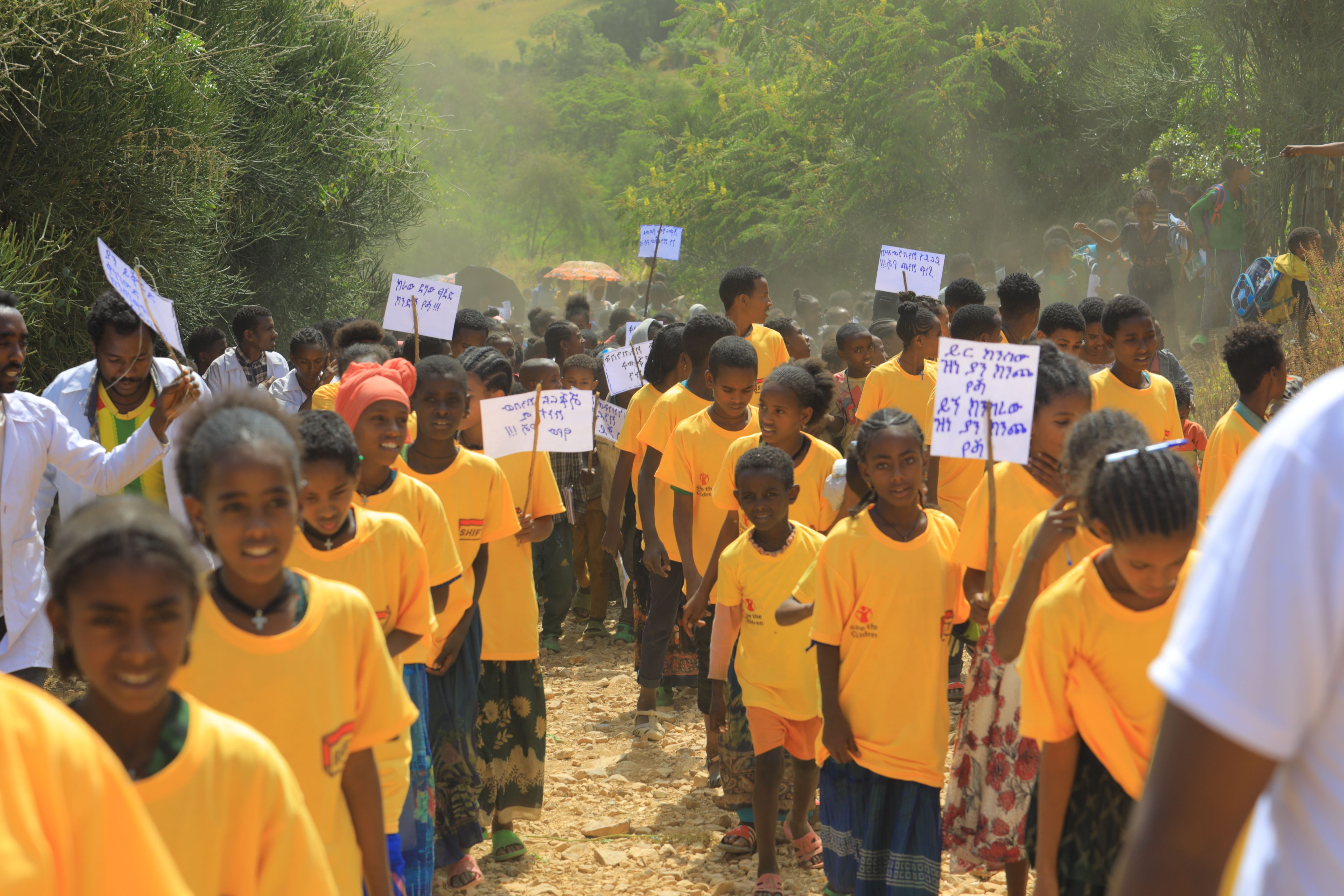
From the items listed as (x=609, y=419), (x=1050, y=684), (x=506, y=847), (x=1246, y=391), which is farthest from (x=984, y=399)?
(x=609, y=419)

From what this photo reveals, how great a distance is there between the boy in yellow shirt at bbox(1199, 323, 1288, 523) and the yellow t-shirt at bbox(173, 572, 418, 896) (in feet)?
12.9

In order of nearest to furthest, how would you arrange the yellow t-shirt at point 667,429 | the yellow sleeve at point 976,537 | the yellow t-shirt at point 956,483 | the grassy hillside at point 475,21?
1. the yellow sleeve at point 976,537
2. the yellow t-shirt at point 956,483
3. the yellow t-shirt at point 667,429
4. the grassy hillside at point 475,21

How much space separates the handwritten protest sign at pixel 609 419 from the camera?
29.1 ft

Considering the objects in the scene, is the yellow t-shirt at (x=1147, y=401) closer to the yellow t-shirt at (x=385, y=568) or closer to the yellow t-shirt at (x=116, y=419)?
the yellow t-shirt at (x=385, y=568)

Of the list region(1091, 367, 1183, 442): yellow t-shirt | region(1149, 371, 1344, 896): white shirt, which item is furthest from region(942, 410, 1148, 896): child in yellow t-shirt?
region(1149, 371, 1344, 896): white shirt

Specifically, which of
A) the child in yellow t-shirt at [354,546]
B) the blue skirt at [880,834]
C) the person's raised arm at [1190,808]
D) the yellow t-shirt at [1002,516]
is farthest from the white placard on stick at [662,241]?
the person's raised arm at [1190,808]

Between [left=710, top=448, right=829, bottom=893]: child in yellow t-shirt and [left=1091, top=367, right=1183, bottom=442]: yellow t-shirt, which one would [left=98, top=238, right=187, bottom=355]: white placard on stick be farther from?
[left=1091, top=367, right=1183, bottom=442]: yellow t-shirt

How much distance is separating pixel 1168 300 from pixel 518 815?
38.4ft

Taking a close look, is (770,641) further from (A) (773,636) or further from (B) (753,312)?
(B) (753,312)

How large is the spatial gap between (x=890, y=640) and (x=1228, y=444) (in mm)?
2083

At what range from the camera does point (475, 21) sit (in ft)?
400

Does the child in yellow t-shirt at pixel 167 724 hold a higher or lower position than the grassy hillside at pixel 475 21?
lower

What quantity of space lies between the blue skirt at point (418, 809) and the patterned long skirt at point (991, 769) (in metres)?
1.79

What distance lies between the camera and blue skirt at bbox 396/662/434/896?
162 inches
